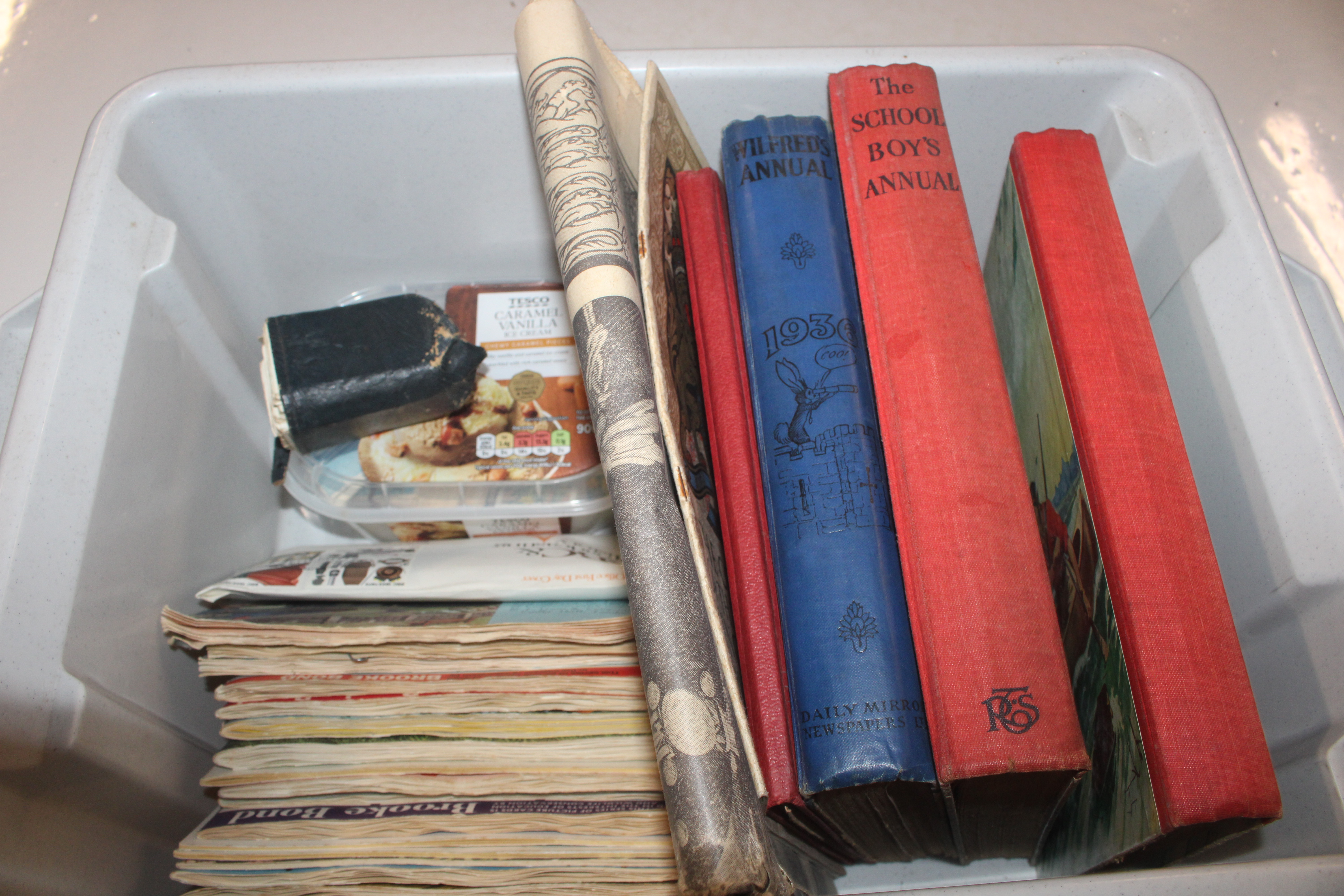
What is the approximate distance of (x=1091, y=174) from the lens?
0.47 m

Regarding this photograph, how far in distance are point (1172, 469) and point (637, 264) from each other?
0.31m

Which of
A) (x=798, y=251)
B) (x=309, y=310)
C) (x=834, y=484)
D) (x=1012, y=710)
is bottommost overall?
(x=1012, y=710)

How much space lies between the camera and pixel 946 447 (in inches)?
15.6

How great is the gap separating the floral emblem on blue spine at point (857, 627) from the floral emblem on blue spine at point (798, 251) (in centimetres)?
20

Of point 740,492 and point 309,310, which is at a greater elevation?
point 309,310

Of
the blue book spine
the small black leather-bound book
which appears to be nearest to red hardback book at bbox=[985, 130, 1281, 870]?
the blue book spine

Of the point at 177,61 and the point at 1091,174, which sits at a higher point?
the point at 177,61

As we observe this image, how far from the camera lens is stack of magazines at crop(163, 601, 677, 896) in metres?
0.47

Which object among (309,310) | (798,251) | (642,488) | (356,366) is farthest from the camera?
(309,310)

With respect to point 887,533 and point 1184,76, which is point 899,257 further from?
point 1184,76

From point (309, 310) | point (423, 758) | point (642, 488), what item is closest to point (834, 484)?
point (642, 488)

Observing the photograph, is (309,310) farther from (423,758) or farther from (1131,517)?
(1131,517)

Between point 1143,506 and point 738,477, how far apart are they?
0.21m

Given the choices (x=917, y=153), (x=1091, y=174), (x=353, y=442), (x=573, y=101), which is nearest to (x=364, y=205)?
(x=353, y=442)
